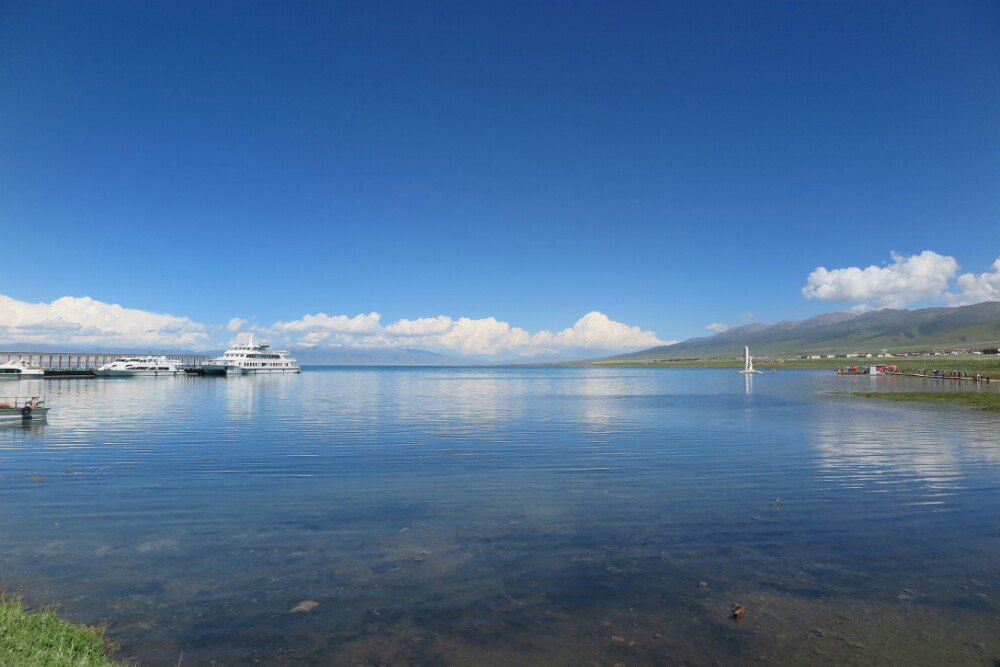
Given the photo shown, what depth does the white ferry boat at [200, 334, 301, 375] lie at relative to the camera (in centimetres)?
17138

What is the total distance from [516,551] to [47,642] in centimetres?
888

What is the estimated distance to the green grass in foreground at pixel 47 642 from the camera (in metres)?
7.85

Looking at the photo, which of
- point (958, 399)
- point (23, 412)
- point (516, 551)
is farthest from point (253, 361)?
point (516, 551)

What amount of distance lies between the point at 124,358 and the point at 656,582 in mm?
173770

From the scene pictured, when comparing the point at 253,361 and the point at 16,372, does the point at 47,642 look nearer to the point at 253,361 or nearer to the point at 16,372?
the point at 16,372

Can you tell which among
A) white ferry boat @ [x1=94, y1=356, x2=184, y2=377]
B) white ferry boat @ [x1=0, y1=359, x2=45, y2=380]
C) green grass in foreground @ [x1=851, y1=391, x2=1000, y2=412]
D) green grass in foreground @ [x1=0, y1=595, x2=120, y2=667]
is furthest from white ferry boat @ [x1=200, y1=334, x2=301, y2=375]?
green grass in foreground @ [x1=0, y1=595, x2=120, y2=667]

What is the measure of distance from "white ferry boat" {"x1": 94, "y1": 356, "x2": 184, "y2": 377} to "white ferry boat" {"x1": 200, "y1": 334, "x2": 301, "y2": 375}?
9.96 m

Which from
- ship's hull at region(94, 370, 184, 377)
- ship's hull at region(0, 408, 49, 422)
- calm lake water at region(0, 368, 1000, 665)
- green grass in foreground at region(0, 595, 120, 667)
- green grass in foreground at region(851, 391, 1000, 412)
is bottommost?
green grass in foreground at region(851, 391, 1000, 412)

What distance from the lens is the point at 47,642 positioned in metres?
8.50

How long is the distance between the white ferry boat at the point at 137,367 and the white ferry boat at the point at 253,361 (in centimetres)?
996

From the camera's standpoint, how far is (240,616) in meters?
10.3

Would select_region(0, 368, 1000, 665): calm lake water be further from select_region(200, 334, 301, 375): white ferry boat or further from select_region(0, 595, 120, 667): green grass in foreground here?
select_region(200, 334, 301, 375): white ferry boat

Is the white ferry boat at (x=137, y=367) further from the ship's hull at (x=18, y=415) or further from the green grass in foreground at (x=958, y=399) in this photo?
the green grass in foreground at (x=958, y=399)

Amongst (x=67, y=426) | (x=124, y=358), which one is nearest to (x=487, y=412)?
(x=67, y=426)
